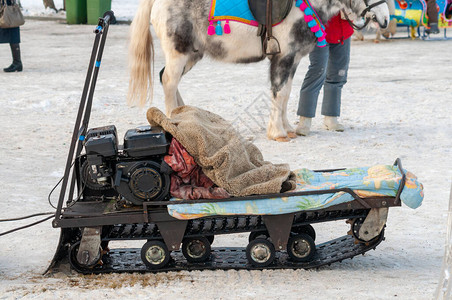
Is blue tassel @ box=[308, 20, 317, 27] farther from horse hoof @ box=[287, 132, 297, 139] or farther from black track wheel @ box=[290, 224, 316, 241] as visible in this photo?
black track wheel @ box=[290, 224, 316, 241]

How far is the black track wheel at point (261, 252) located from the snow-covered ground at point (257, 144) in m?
0.10

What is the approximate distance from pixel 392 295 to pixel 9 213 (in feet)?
10.6

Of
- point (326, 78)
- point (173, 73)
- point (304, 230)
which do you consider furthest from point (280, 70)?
point (304, 230)

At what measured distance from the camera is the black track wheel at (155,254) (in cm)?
436

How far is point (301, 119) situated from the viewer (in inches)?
330

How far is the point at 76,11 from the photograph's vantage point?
64.8ft

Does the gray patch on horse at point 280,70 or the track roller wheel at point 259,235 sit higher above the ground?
the gray patch on horse at point 280,70

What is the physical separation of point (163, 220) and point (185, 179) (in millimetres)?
353

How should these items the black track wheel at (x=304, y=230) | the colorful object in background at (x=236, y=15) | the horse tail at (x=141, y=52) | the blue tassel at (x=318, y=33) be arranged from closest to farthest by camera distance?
the black track wheel at (x=304, y=230) < the colorful object in background at (x=236, y=15) < the blue tassel at (x=318, y=33) < the horse tail at (x=141, y=52)

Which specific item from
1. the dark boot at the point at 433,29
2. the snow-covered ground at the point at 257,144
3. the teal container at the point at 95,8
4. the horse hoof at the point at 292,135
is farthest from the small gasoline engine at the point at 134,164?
the teal container at the point at 95,8

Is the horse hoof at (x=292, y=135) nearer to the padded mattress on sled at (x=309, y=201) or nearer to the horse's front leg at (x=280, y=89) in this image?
the horse's front leg at (x=280, y=89)

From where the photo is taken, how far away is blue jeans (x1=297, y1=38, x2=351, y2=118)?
8070 millimetres

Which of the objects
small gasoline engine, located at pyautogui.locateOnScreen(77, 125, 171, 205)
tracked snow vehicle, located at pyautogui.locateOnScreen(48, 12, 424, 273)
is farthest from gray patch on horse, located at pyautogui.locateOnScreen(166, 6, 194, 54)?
small gasoline engine, located at pyautogui.locateOnScreen(77, 125, 171, 205)

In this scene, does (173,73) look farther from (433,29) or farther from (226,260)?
(433,29)
